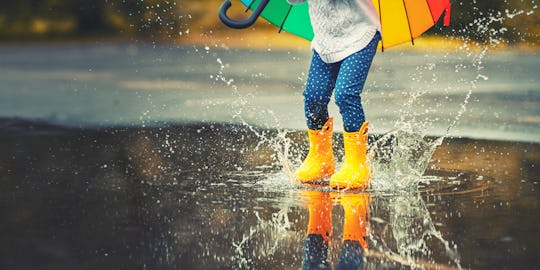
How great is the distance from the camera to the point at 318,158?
6055mm

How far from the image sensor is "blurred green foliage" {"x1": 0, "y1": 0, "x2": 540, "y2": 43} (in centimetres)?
1283

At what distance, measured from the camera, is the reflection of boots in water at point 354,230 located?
4180 millimetres

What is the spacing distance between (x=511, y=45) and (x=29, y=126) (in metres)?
6.29

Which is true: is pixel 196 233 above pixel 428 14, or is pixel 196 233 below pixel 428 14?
below

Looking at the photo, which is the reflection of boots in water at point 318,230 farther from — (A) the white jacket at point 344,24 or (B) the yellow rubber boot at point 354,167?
(A) the white jacket at point 344,24

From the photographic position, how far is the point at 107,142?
7473 mm

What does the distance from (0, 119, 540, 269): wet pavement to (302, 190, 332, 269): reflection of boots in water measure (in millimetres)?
29

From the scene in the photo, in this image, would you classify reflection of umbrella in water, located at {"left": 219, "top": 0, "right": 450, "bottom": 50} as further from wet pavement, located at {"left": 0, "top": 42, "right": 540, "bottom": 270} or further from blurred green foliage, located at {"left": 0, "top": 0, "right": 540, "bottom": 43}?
blurred green foliage, located at {"left": 0, "top": 0, "right": 540, "bottom": 43}

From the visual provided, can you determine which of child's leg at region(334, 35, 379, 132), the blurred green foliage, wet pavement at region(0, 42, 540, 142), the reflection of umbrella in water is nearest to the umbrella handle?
child's leg at region(334, 35, 379, 132)

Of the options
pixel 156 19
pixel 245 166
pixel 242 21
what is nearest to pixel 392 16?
pixel 245 166

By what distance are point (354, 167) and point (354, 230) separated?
1039 millimetres

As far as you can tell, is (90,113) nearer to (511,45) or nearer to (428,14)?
(428,14)

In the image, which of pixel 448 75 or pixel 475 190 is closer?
pixel 475 190

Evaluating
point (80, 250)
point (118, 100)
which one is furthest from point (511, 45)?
point (80, 250)
